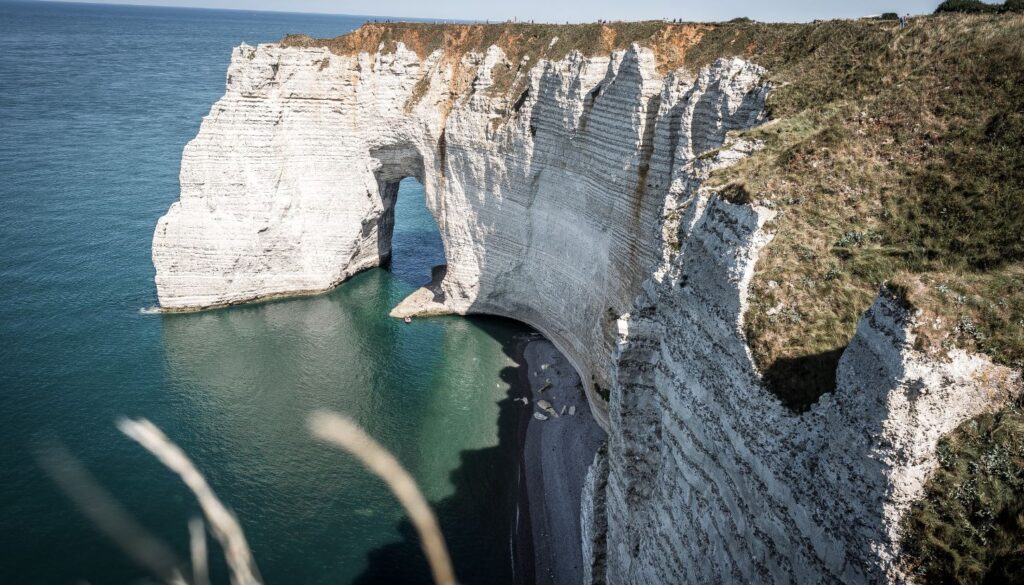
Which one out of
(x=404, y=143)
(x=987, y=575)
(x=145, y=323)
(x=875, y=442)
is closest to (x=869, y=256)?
(x=875, y=442)

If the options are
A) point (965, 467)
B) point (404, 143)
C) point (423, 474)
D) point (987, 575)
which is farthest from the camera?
point (404, 143)

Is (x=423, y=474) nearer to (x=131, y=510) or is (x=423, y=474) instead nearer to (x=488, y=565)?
(x=488, y=565)

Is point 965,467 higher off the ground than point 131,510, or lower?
higher

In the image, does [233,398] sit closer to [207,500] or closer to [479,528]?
[207,500]

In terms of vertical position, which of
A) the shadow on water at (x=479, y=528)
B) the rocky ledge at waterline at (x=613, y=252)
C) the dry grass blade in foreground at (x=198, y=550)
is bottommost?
the dry grass blade in foreground at (x=198, y=550)

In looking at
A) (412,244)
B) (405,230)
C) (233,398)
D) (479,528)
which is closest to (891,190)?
(479,528)

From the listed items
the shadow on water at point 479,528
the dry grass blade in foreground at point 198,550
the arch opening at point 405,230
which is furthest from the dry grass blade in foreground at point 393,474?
the arch opening at point 405,230

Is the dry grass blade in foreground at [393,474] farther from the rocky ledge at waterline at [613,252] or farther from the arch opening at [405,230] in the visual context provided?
the arch opening at [405,230]
